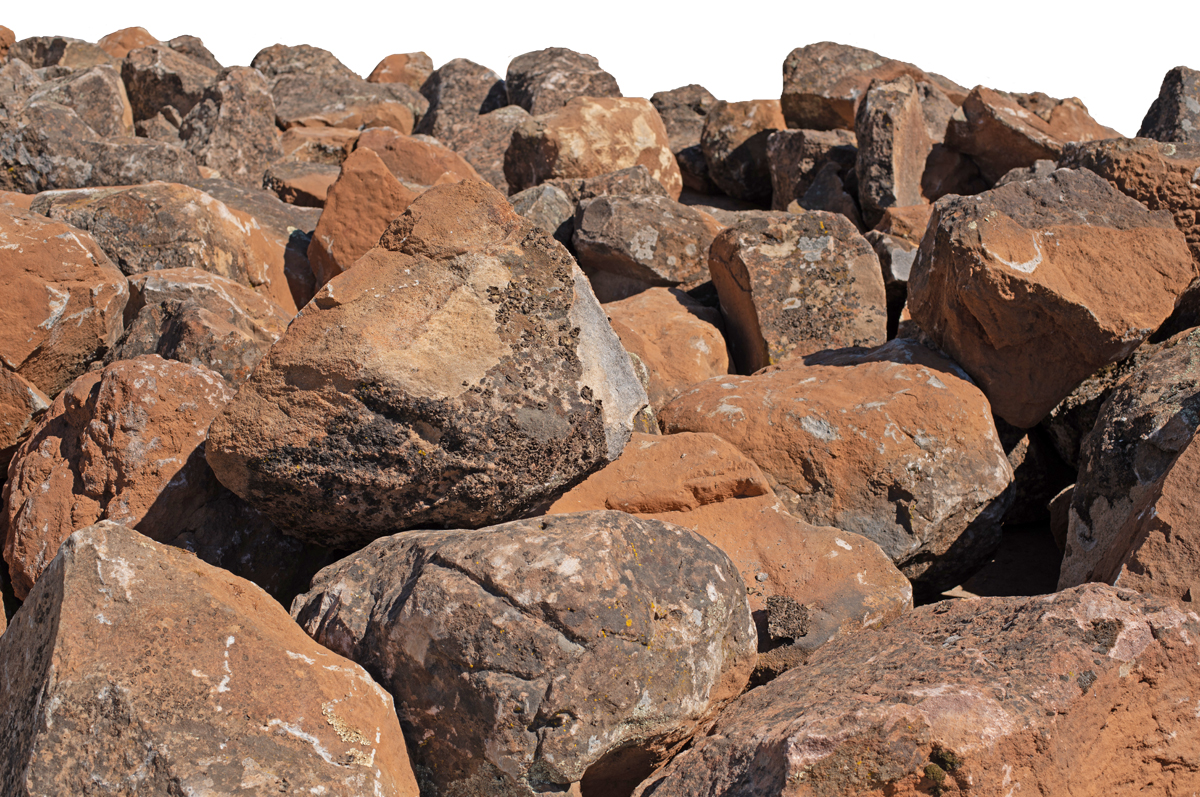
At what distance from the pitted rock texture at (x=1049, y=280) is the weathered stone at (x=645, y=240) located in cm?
188

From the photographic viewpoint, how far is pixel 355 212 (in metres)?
4.80

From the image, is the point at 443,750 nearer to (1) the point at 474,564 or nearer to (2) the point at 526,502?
(1) the point at 474,564

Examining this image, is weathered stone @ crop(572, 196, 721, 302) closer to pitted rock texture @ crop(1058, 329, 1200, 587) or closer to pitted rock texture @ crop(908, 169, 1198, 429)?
pitted rock texture @ crop(908, 169, 1198, 429)

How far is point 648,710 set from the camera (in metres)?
2.06

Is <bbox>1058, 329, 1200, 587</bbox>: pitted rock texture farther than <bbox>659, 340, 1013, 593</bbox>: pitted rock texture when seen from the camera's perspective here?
No

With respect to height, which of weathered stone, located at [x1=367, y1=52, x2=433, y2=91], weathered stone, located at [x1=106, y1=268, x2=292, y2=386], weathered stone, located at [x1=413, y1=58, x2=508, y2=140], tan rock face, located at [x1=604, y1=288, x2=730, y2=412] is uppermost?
weathered stone, located at [x1=367, y1=52, x2=433, y2=91]

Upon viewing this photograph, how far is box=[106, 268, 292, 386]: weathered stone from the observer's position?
3.29 m

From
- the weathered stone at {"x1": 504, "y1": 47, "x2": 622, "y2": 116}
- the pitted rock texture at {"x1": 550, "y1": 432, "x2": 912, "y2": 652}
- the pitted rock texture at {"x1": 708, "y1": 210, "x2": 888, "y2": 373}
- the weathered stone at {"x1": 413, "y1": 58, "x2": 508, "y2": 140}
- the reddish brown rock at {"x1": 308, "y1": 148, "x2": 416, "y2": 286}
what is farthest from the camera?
the weathered stone at {"x1": 413, "y1": 58, "x2": 508, "y2": 140}

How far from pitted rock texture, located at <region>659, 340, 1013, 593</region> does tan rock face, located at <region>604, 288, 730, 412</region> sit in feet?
2.14

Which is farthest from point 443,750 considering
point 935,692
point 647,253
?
point 647,253

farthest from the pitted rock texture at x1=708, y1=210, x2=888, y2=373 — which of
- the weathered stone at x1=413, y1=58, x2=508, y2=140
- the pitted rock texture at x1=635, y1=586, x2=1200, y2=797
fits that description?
the weathered stone at x1=413, y1=58, x2=508, y2=140

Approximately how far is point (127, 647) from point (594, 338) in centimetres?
150

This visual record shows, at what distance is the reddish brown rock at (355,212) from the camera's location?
4.77 meters

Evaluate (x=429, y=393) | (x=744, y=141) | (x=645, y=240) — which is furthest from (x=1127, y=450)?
(x=744, y=141)
